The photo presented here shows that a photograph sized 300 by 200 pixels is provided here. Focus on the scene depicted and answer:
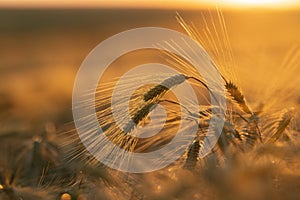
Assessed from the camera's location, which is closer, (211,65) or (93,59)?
(211,65)

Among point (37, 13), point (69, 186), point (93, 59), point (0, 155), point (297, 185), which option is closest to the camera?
point (297, 185)

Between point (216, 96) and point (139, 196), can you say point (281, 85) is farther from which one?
point (139, 196)

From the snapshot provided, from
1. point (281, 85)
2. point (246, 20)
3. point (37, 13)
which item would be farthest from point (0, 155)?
point (37, 13)

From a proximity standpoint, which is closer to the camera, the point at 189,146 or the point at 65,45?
the point at 189,146

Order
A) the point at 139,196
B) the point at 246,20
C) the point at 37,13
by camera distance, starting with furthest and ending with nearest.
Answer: the point at 37,13 < the point at 246,20 < the point at 139,196

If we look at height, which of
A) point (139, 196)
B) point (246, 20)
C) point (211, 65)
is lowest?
point (139, 196)

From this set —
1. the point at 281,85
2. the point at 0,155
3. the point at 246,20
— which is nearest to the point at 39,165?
the point at 0,155

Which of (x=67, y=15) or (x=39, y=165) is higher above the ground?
(x=67, y=15)
